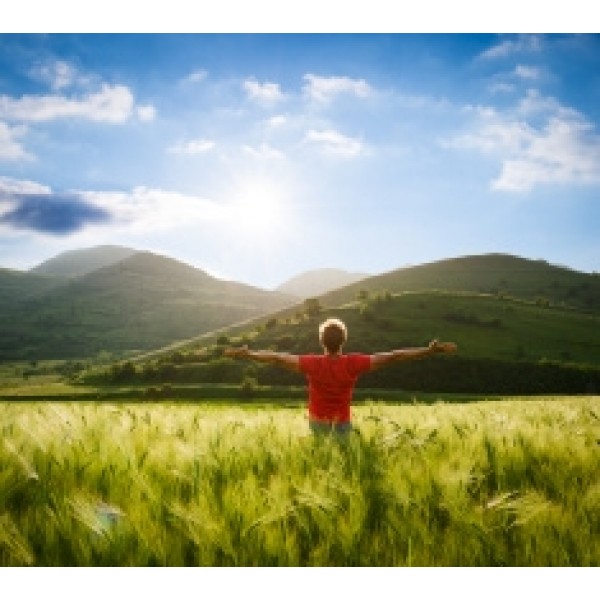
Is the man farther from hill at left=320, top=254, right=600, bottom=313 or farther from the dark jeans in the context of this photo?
hill at left=320, top=254, right=600, bottom=313

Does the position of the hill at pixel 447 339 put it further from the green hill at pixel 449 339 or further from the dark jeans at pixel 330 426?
the dark jeans at pixel 330 426

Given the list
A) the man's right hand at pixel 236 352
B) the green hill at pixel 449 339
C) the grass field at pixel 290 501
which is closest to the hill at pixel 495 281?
the green hill at pixel 449 339

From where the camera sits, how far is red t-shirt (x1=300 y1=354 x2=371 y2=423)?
5574mm

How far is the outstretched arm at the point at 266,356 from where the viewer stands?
479 cm

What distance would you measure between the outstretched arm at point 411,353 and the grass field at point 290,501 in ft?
2.99

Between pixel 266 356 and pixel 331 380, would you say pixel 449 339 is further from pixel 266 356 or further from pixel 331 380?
pixel 266 356

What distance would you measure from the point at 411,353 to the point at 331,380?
3.31 ft

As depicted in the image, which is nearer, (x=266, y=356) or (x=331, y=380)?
(x=266, y=356)

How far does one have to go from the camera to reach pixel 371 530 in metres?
2.64

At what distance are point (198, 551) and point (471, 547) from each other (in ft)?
3.76

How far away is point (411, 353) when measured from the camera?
4.93 m

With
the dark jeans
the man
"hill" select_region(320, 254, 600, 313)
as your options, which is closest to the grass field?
the dark jeans

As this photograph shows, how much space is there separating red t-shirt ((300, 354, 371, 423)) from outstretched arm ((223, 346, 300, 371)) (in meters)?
0.14

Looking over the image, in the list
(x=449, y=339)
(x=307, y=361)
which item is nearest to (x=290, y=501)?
(x=307, y=361)
